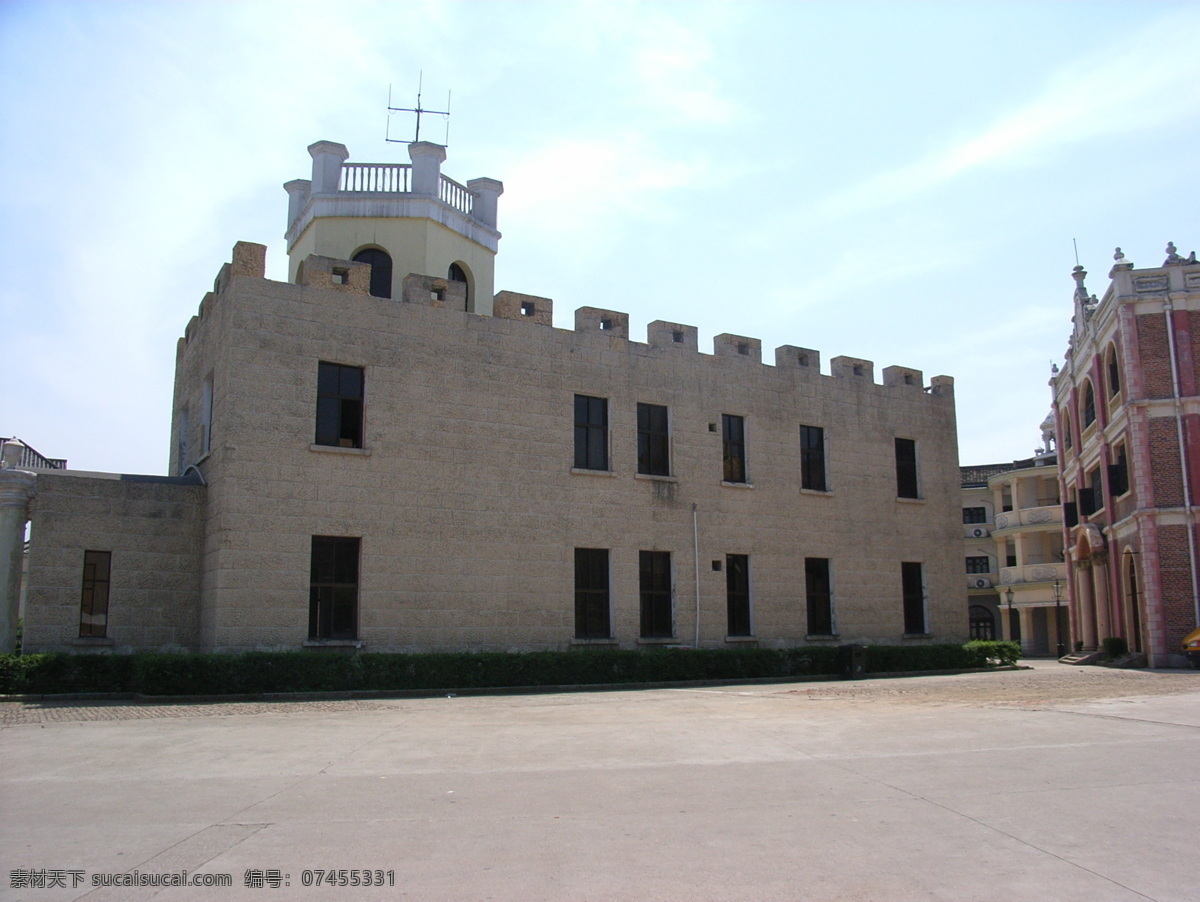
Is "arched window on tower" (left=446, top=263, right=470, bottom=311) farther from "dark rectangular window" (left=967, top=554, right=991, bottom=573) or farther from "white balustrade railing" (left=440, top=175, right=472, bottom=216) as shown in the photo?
"dark rectangular window" (left=967, top=554, right=991, bottom=573)

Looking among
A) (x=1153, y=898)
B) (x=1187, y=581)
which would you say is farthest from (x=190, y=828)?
(x=1187, y=581)

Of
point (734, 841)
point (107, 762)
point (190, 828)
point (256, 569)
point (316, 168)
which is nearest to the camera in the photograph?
point (734, 841)

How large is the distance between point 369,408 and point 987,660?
766 inches

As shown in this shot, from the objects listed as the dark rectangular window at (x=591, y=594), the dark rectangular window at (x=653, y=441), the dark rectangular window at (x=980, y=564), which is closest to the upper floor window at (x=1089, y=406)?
the dark rectangular window at (x=653, y=441)

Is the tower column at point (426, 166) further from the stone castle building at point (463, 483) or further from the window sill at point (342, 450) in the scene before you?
the window sill at point (342, 450)

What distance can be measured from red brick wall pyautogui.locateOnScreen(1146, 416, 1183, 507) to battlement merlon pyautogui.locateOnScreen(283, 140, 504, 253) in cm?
2041

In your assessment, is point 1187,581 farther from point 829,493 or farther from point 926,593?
point 829,493

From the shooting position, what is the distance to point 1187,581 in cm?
2816

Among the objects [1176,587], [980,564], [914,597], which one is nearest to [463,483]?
[914,597]

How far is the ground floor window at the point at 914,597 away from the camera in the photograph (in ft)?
98.8

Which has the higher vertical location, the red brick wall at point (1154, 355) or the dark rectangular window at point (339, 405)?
the red brick wall at point (1154, 355)

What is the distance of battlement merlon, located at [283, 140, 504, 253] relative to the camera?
25922 mm

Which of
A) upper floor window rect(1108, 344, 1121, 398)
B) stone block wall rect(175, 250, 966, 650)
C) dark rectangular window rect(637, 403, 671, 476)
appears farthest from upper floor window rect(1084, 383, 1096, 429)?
dark rectangular window rect(637, 403, 671, 476)

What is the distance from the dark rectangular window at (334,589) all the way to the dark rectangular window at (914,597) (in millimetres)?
16979
